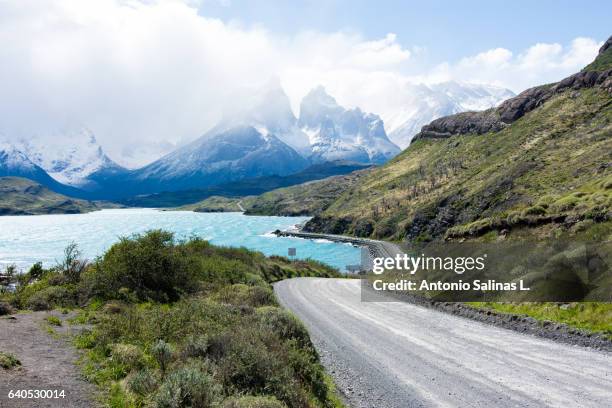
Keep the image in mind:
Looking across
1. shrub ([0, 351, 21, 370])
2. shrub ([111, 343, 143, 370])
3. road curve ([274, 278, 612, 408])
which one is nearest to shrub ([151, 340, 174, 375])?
shrub ([111, 343, 143, 370])

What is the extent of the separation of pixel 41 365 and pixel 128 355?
7.90ft

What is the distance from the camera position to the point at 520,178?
96.3m

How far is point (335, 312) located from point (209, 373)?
22339mm

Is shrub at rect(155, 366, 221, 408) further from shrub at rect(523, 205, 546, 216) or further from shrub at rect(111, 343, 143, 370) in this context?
shrub at rect(523, 205, 546, 216)

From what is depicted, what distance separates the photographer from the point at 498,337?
20.8m

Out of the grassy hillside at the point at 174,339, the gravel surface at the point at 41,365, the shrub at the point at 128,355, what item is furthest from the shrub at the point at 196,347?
the gravel surface at the point at 41,365

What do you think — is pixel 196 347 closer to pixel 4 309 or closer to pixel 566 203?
pixel 4 309

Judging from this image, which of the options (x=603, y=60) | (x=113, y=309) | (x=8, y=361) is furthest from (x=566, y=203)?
(x=603, y=60)

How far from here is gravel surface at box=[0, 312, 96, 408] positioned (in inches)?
407

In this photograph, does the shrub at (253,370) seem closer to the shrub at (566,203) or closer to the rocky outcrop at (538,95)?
the shrub at (566,203)

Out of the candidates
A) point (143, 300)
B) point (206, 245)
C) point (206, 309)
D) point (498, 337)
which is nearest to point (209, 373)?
point (206, 309)

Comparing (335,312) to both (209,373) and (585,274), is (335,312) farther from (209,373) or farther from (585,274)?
(209,373)

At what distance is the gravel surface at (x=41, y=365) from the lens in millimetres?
10329

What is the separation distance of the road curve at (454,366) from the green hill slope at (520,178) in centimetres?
2209
